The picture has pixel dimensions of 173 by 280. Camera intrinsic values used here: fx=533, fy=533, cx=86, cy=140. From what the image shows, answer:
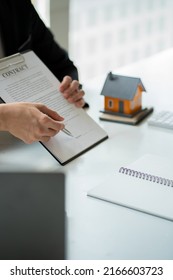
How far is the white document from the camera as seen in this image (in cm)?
128

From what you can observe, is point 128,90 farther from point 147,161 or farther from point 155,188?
point 155,188

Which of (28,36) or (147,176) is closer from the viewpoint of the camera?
(147,176)

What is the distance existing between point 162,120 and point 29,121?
1.53 ft

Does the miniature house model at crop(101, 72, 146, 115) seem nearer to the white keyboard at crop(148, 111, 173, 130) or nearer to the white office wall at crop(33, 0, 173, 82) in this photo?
the white keyboard at crop(148, 111, 173, 130)

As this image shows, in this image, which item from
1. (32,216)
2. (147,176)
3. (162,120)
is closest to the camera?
(32,216)

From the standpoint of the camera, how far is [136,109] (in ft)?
5.13

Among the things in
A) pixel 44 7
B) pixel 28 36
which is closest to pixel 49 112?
pixel 28 36

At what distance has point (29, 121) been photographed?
1.19 meters

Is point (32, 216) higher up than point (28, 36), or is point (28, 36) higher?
point (28, 36)

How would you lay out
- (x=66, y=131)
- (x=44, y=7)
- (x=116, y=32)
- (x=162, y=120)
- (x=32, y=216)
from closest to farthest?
(x=32, y=216) → (x=66, y=131) → (x=162, y=120) → (x=44, y=7) → (x=116, y=32)

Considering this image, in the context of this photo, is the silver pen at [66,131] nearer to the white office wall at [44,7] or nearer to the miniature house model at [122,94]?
the miniature house model at [122,94]

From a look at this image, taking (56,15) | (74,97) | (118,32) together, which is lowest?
(118,32)

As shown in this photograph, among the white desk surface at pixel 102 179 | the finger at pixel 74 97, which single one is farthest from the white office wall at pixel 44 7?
the finger at pixel 74 97

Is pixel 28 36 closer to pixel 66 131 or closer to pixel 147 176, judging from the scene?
pixel 66 131
